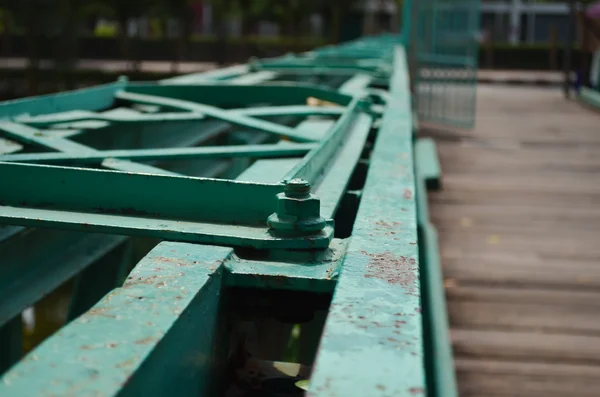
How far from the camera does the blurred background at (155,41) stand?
37.7 meters

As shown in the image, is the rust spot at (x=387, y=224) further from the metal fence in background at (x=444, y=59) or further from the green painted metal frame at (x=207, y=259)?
the metal fence in background at (x=444, y=59)

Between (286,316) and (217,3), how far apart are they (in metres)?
Result: 39.8

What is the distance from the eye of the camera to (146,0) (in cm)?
3819

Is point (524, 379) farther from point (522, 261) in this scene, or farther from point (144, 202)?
point (144, 202)

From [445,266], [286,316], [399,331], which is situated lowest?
[445,266]

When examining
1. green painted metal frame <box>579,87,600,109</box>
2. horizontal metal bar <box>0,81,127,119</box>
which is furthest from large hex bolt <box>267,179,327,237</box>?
green painted metal frame <box>579,87,600,109</box>

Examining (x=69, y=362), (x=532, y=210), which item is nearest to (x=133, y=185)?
(x=69, y=362)

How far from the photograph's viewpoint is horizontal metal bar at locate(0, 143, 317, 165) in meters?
2.46

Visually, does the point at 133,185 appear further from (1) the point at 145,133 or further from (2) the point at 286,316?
(1) the point at 145,133

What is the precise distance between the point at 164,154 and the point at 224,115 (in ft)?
3.22

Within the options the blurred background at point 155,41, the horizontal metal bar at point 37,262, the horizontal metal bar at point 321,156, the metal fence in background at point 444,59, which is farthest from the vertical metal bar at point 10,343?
the blurred background at point 155,41

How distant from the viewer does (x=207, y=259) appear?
1.58 meters

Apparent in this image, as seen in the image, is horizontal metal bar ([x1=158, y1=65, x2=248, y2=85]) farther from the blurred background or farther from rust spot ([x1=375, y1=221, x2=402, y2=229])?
the blurred background

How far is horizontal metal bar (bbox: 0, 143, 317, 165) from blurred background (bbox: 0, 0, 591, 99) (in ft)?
103
